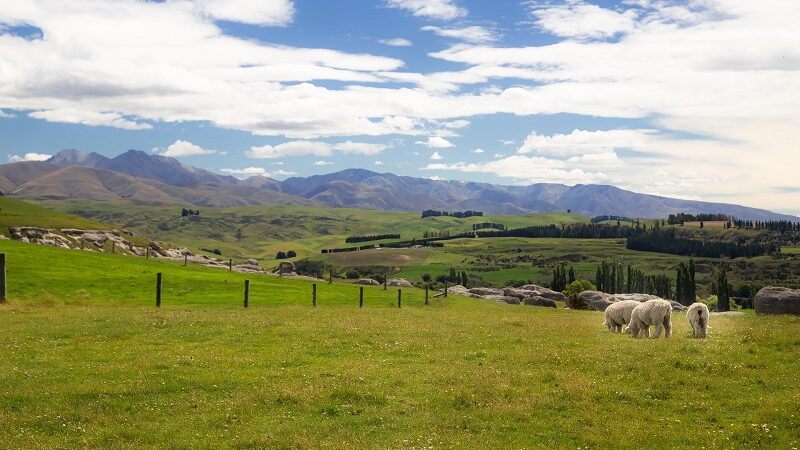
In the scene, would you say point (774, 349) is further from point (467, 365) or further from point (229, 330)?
point (229, 330)

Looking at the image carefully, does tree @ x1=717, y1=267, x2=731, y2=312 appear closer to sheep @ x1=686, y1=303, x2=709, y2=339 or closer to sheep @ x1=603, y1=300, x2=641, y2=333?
sheep @ x1=603, y1=300, x2=641, y2=333

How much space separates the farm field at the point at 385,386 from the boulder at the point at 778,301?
12.2m

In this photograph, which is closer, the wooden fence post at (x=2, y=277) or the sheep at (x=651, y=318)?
the sheep at (x=651, y=318)

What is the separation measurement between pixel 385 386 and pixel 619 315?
64.6ft

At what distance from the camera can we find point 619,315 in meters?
35.2

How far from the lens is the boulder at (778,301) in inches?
1794

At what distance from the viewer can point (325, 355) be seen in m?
26.7

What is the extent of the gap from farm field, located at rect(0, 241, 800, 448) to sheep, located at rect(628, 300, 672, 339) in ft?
3.48

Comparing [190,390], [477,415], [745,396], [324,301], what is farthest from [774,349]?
[324,301]

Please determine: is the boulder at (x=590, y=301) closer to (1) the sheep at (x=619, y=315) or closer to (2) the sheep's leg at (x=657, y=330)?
(1) the sheep at (x=619, y=315)

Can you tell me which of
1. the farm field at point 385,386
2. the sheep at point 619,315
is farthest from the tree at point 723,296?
the sheep at point 619,315

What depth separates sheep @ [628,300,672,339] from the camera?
31266 mm

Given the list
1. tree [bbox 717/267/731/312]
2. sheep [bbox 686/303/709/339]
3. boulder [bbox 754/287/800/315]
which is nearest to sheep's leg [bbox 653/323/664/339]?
sheep [bbox 686/303/709/339]

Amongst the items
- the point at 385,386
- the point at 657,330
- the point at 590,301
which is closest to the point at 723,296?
the point at 590,301
